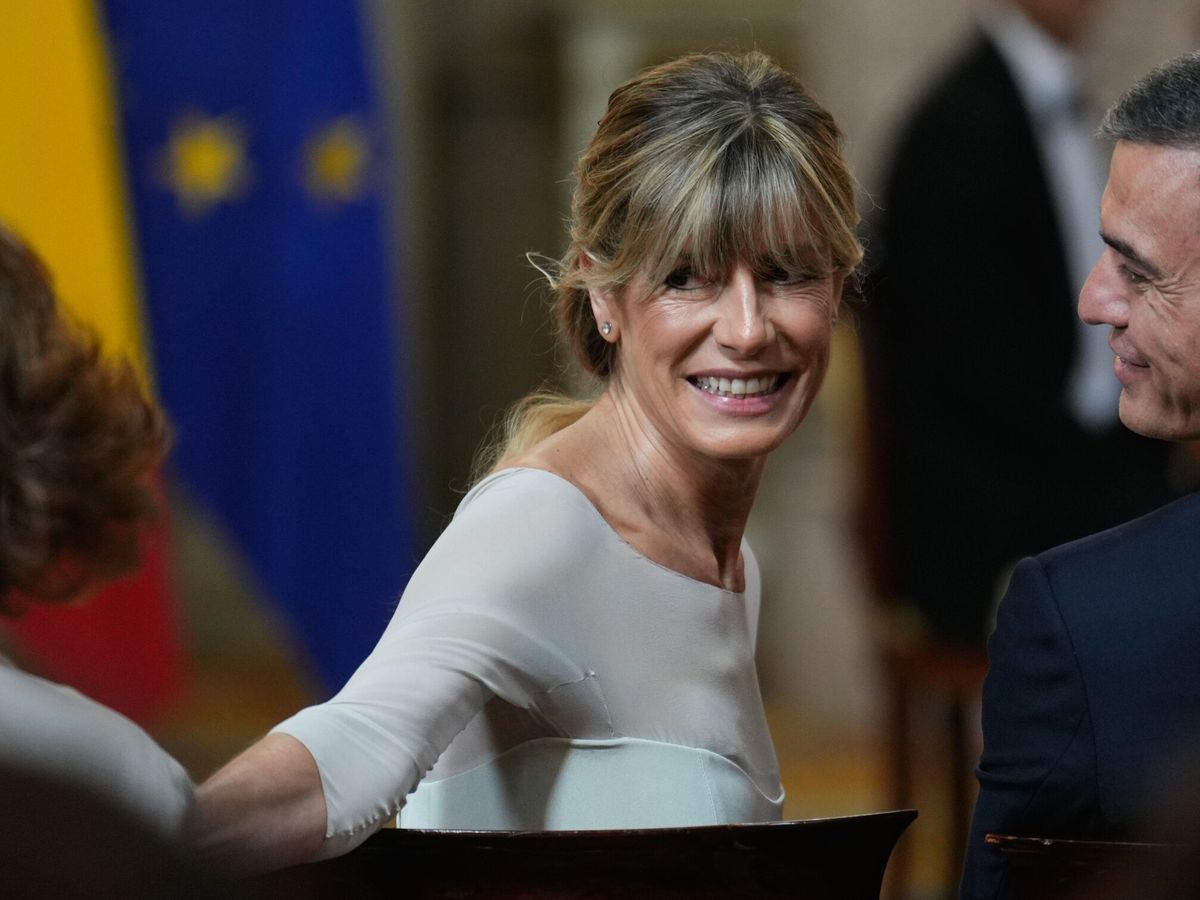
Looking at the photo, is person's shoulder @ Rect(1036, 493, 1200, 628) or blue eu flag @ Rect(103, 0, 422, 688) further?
blue eu flag @ Rect(103, 0, 422, 688)

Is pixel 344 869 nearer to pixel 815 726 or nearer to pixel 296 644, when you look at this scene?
pixel 296 644

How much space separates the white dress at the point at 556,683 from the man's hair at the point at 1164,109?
593 mm

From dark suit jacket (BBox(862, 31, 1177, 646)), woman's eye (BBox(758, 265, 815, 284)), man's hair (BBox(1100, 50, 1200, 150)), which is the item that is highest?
man's hair (BBox(1100, 50, 1200, 150))

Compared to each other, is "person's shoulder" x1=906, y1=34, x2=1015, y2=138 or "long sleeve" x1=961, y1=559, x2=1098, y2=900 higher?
"person's shoulder" x1=906, y1=34, x2=1015, y2=138

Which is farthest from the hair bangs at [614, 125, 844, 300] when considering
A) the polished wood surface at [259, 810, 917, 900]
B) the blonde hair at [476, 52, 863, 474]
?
the polished wood surface at [259, 810, 917, 900]

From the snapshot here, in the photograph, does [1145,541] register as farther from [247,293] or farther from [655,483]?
[247,293]

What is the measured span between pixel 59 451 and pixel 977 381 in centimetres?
295

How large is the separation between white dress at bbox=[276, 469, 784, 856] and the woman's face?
149 millimetres

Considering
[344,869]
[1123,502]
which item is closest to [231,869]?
[344,869]

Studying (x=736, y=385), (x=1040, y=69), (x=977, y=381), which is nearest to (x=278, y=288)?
(x=977, y=381)

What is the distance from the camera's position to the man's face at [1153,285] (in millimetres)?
1457

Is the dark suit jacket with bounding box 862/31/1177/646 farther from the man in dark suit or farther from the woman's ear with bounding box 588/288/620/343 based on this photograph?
the man in dark suit

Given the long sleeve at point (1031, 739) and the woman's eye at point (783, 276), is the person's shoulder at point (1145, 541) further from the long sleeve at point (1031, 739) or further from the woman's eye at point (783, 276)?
the woman's eye at point (783, 276)

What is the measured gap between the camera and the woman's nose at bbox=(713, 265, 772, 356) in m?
1.66
